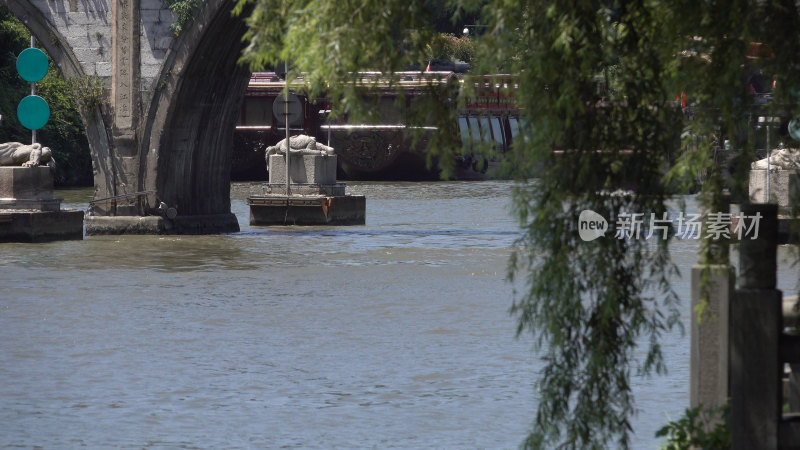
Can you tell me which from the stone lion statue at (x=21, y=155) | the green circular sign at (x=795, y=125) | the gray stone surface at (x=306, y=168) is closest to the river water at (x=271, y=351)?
the green circular sign at (x=795, y=125)

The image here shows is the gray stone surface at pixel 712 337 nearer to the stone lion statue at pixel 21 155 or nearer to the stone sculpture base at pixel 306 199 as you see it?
the stone lion statue at pixel 21 155

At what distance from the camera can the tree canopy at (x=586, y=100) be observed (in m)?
6.23

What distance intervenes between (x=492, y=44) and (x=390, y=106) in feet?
148

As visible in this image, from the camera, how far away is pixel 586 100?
6.46 meters

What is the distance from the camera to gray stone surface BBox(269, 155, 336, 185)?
26.8m

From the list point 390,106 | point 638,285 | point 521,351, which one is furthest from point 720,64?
point 390,106

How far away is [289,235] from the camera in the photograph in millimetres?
24250

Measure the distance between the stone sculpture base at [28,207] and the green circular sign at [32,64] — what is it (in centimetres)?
134

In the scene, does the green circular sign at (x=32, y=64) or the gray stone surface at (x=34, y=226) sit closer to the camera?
the gray stone surface at (x=34, y=226)

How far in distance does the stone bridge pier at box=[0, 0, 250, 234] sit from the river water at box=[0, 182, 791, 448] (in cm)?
262

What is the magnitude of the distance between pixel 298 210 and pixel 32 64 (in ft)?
19.1

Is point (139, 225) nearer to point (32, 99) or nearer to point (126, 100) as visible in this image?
point (126, 100)

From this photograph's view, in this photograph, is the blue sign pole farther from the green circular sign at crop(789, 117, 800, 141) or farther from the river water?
the green circular sign at crop(789, 117, 800, 141)

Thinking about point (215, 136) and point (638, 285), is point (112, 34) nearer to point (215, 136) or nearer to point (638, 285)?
point (215, 136)
